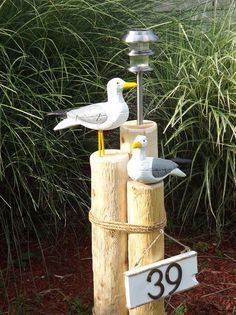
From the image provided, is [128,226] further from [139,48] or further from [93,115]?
[139,48]

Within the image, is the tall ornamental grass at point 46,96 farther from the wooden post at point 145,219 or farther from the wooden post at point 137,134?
the wooden post at point 145,219

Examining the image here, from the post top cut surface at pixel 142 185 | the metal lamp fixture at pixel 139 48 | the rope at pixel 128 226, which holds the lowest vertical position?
the rope at pixel 128 226

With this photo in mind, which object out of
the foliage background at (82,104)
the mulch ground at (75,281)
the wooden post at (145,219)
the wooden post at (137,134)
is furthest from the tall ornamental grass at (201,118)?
the wooden post at (145,219)

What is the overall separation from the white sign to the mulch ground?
Result: 43 cm

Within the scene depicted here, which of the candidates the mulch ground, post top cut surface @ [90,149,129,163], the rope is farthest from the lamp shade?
the mulch ground

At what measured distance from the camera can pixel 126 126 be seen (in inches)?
90.1

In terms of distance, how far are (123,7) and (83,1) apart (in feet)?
1.01

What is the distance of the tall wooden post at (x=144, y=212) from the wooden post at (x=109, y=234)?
4 centimetres

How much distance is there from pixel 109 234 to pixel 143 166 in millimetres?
295

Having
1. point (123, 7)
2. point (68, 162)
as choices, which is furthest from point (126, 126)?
point (123, 7)

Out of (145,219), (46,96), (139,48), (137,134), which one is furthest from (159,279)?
(46,96)

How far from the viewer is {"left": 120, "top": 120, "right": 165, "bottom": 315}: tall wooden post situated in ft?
7.09

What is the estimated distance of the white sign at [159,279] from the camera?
204 centimetres

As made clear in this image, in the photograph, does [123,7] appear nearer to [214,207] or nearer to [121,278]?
[214,207]
